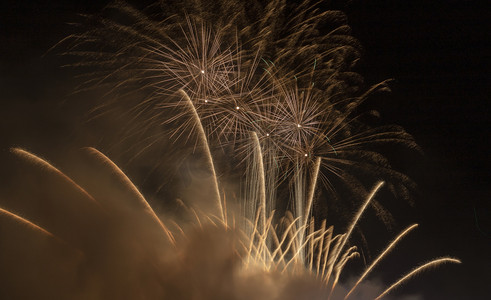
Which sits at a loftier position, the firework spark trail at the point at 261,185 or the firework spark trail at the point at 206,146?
the firework spark trail at the point at 206,146

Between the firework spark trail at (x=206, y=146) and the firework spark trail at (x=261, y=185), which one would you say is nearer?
the firework spark trail at (x=206, y=146)

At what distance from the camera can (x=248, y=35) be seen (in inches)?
457

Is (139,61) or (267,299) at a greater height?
(139,61)

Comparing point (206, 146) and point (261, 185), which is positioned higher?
point (206, 146)

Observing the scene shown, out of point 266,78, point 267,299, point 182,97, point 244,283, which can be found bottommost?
point 267,299

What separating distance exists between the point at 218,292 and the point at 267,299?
1671 millimetres

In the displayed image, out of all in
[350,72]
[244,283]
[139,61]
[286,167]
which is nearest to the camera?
[139,61]

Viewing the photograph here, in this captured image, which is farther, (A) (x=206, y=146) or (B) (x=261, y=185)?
(B) (x=261, y=185)

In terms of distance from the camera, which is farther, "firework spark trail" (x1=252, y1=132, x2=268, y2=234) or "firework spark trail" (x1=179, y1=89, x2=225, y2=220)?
"firework spark trail" (x1=252, y1=132, x2=268, y2=234)

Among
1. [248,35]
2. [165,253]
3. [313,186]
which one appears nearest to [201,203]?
[165,253]

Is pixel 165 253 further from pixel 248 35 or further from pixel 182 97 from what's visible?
pixel 248 35

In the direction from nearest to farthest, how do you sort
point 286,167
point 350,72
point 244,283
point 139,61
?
point 139,61 < point 350,72 < point 286,167 < point 244,283

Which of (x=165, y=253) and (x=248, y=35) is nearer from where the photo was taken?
(x=248, y=35)

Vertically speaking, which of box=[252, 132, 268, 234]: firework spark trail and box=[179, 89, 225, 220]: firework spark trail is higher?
box=[179, 89, 225, 220]: firework spark trail
